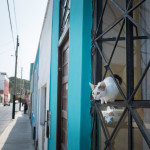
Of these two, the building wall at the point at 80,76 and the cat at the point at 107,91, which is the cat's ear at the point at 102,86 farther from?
the building wall at the point at 80,76

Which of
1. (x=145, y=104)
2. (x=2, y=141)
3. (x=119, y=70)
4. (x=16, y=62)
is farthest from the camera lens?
(x=16, y=62)

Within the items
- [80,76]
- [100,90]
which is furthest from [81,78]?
[100,90]

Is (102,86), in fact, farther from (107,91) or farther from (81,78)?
(81,78)

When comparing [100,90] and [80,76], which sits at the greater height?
[80,76]

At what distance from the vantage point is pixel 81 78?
2371 millimetres

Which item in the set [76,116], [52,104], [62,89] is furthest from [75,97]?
[52,104]

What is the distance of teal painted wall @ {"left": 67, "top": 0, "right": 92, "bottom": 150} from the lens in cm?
233

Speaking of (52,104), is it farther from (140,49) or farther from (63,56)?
(140,49)

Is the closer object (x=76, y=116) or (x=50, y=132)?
(x=76, y=116)

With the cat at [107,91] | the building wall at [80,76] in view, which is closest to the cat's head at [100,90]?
the cat at [107,91]

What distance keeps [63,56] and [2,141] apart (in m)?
6.90

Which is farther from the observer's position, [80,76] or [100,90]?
[80,76]

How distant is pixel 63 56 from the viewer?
4.19m

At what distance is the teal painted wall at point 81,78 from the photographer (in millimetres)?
2328
